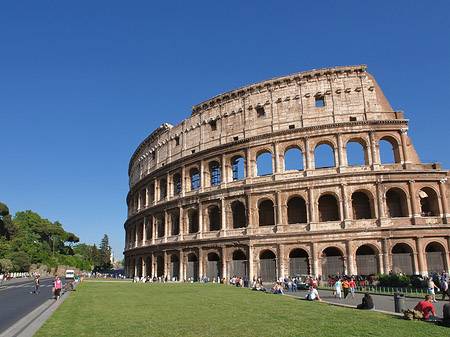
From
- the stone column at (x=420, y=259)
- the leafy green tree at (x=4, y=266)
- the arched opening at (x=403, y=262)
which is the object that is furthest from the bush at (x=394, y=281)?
the leafy green tree at (x=4, y=266)

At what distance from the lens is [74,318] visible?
12.0 metres

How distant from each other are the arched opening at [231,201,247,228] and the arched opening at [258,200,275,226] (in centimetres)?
164

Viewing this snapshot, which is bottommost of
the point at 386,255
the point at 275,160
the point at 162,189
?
the point at 386,255

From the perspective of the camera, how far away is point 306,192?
30875 millimetres

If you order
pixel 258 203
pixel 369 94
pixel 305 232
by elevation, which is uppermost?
pixel 369 94

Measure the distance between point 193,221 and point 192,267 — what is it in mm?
5120

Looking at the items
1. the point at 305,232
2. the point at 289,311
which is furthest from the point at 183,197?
the point at 289,311

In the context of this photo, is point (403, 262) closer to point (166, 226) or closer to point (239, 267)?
point (239, 267)

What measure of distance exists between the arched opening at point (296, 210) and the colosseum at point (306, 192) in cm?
9

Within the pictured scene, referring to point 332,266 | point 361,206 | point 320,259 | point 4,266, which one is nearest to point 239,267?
point 320,259

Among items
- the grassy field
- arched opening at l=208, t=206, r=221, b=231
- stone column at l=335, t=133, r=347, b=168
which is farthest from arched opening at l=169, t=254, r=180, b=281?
the grassy field

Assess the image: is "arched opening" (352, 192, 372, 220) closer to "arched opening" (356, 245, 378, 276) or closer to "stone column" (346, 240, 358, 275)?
"stone column" (346, 240, 358, 275)

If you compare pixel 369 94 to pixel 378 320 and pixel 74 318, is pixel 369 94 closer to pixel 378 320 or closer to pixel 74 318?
pixel 378 320

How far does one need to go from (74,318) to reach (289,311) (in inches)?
291
